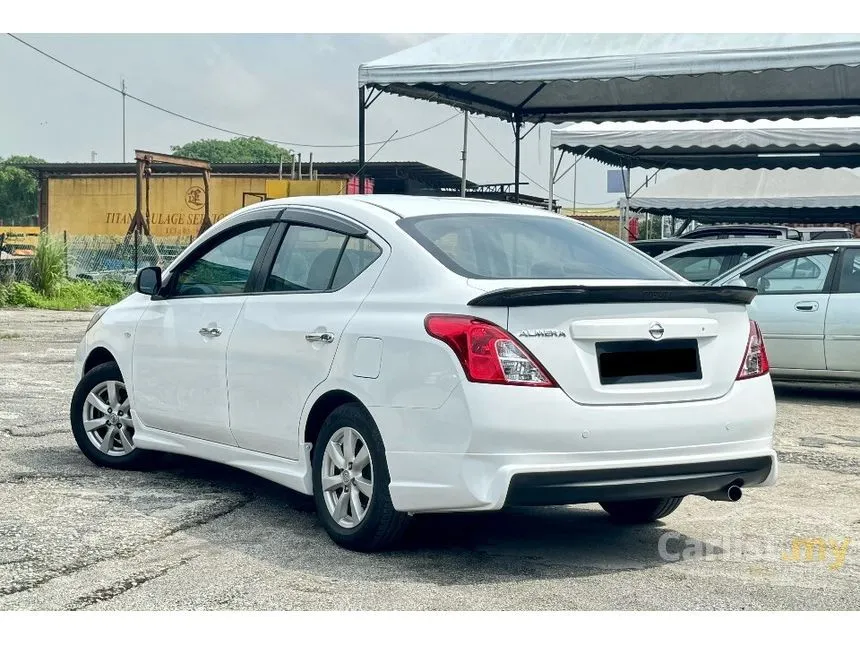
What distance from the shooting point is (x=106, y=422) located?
22.6ft

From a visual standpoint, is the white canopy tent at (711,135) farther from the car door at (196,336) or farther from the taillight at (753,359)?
the taillight at (753,359)

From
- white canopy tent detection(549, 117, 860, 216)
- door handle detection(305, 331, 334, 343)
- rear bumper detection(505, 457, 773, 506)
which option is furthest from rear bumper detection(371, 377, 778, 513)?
white canopy tent detection(549, 117, 860, 216)

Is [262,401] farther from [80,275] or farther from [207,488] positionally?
[80,275]

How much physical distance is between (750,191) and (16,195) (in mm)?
91738

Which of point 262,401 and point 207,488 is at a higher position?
point 262,401

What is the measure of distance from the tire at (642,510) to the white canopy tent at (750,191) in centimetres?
2443

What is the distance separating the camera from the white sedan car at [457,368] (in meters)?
4.48

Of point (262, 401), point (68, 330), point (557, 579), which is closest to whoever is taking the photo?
point (557, 579)

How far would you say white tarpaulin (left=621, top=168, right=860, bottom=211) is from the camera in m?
30.7

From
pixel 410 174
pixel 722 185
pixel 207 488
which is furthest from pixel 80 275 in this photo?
pixel 410 174

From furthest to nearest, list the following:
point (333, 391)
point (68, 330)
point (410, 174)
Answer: point (410, 174)
point (68, 330)
point (333, 391)

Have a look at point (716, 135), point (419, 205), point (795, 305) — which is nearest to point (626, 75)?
point (795, 305)

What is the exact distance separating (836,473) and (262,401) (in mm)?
3602
